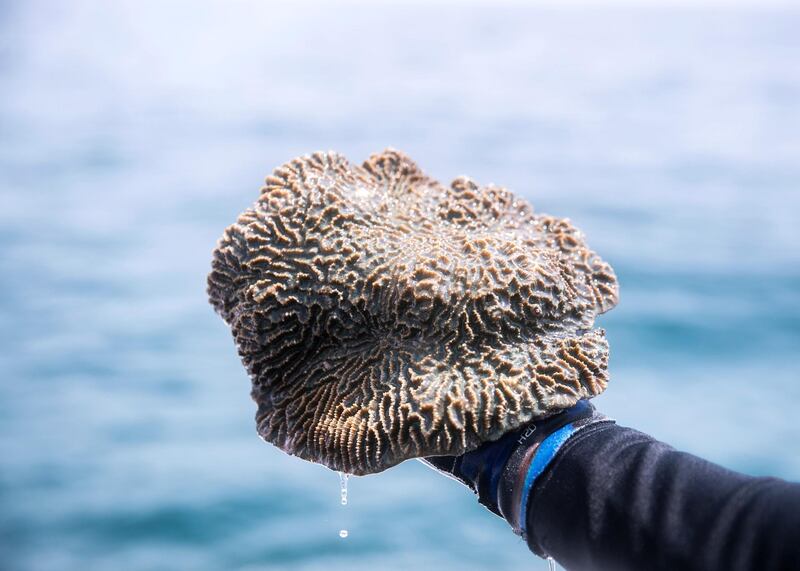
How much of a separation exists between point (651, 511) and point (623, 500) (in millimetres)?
84

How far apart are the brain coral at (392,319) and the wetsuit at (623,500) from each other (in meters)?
0.11

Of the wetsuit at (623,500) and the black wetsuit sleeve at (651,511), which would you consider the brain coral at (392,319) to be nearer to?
the wetsuit at (623,500)

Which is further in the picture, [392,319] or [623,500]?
[392,319]

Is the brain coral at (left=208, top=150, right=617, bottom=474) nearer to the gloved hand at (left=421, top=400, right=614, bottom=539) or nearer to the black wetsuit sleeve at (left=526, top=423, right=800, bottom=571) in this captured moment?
the gloved hand at (left=421, top=400, right=614, bottom=539)

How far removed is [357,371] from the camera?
9.13ft

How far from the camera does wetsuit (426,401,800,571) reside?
1931 mm

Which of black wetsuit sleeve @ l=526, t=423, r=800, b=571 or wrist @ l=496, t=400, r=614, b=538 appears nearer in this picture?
black wetsuit sleeve @ l=526, t=423, r=800, b=571

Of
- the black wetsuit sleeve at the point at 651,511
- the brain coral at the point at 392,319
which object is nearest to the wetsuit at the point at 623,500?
the black wetsuit sleeve at the point at 651,511

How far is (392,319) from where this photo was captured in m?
2.77

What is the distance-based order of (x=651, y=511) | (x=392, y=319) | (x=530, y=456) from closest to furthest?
(x=651, y=511)
(x=530, y=456)
(x=392, y=319)

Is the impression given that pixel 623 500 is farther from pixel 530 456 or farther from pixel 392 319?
pixel 392 319

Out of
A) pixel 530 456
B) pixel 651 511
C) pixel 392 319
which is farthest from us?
pixel 392 319

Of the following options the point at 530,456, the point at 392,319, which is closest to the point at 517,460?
the point at 530,456

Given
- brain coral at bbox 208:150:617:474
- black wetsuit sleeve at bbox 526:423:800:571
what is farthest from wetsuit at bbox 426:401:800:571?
brain coral at bbox 208:150:617:474
